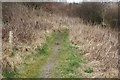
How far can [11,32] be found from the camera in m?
12.4

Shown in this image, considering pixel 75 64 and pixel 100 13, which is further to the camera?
pixel 100 13

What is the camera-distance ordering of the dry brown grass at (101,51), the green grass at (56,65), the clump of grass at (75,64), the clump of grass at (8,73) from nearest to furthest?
the clump of grass at (8,73), the green grass at (56,65), the dry brown grass at (101,51), the clump of grass at (75,64)

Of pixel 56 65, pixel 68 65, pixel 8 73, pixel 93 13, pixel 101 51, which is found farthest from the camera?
pixel 93 13

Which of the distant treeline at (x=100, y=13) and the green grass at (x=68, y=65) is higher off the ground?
the distant treeline at (x=100, y=13)

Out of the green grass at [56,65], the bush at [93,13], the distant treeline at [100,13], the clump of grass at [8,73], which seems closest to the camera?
the clump of grass at [8,73]

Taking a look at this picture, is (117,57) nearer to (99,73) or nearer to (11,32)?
(99,73)

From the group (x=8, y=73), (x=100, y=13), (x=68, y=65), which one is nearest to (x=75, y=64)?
(x=68, y=65)

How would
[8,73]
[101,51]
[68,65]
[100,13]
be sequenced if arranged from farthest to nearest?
[100,13] → [101,51] → [68,65] → [8,73]

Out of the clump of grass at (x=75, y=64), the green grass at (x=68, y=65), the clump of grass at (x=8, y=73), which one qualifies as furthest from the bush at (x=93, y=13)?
the clump of grass at (x=8, y=73)

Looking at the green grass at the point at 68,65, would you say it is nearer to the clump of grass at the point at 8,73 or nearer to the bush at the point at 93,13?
the clump of grass at the point at 8,73

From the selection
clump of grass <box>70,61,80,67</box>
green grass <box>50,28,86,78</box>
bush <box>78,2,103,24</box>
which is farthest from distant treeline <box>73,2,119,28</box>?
clump of grass <box>70,61,80,67</box>

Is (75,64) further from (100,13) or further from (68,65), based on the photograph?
(100,13)

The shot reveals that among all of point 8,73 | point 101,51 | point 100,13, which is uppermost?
point 100,13

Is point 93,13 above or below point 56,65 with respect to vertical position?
above
